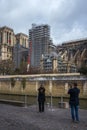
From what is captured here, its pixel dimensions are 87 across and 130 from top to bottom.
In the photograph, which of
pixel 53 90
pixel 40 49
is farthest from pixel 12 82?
pixel 40 49

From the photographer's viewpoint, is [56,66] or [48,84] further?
[56,66]

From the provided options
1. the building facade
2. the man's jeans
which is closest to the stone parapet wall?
the man's jeans

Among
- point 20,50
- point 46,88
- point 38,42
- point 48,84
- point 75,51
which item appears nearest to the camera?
point 48,84

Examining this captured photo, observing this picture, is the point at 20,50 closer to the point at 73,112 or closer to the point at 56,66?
the point at 56,66

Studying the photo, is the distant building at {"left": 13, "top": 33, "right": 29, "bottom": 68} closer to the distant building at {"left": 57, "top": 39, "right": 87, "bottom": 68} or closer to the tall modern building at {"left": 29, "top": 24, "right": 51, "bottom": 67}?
the tall modern building at {"left": 29, "top": 24, "right": 51, "bottom": 67}

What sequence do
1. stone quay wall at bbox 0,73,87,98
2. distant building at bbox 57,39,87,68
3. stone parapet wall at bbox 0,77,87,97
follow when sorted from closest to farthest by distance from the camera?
stone parapet wall at bbox 0,77,87,97, stone quay wall at bbox 0,73,87,98, distant building at bbox 57,39,87,68

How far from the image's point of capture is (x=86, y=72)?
5347cm

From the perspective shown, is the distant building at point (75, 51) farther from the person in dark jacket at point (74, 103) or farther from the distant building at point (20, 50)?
the person in dark jacket at point (74, 103)

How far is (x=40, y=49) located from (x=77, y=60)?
41.7 m

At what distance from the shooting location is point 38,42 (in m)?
148

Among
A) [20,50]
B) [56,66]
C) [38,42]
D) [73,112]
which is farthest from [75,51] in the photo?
[73,112]

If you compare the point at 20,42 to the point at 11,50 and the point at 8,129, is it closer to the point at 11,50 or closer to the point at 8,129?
the point at 11,50

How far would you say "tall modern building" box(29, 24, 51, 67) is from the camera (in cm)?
13300

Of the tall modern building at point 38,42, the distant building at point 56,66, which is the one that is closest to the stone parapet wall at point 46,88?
the distant building at point 56,66
